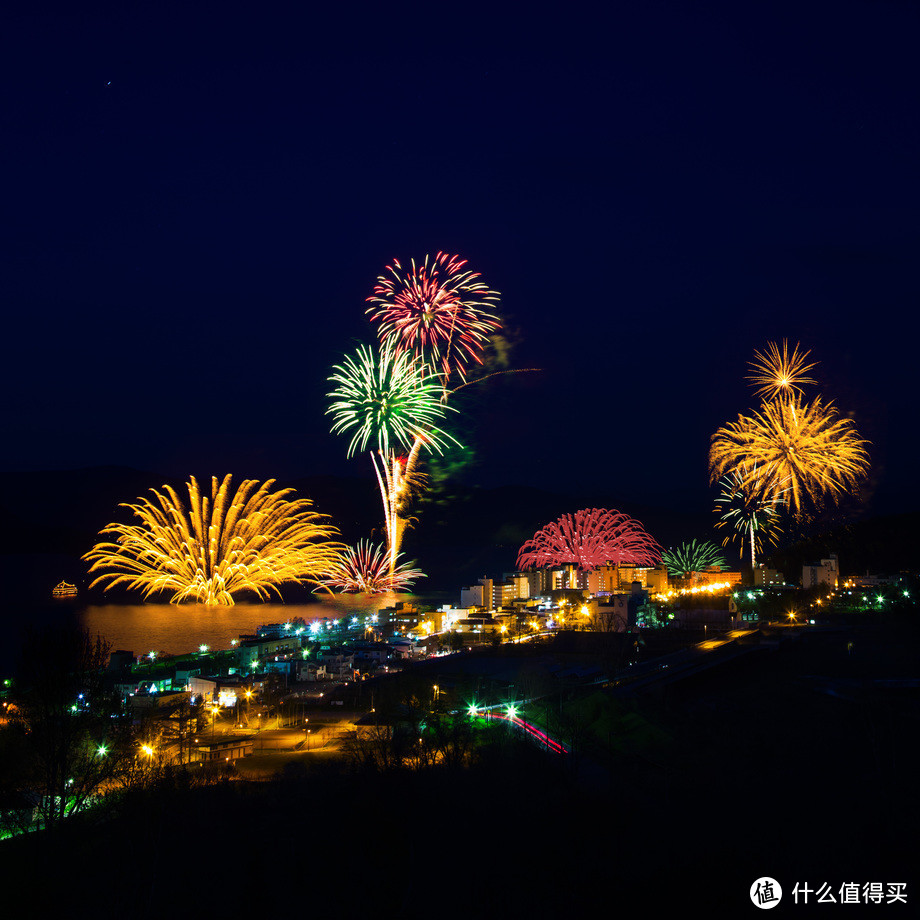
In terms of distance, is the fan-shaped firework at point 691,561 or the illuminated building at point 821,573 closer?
the illuminated building at point 821,573

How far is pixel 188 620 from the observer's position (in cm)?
6881

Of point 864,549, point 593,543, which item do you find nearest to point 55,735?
point 593,543

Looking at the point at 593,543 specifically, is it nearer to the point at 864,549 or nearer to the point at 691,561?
the point at 864,549

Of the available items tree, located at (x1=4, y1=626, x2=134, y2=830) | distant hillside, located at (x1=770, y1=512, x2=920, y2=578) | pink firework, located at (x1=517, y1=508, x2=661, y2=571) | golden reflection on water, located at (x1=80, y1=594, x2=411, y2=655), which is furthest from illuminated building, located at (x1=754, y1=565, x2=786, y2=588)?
tree, located at (x1=4, y1=626, x2=134, y2=830)

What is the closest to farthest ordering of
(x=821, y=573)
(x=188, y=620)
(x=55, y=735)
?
(x=55, y=735), (x=821, y=573), (x=188, y=620)

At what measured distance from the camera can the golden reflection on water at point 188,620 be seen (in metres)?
56.2

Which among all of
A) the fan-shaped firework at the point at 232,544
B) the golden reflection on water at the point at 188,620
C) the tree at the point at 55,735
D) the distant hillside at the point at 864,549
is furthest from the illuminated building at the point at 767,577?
the tree at the point at 55,735

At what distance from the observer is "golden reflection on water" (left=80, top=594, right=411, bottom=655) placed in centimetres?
5619

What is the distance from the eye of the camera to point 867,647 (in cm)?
3512

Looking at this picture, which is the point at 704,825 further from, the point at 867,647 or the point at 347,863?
the point at 867,647

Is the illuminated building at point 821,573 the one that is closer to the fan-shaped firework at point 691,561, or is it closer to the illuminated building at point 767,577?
the illuminated building at point 767,577

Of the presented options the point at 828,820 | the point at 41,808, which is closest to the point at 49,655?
the point at 41,808

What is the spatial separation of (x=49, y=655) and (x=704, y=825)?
11264 mm

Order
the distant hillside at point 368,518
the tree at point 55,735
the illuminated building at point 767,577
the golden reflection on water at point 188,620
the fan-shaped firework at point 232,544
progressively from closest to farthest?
the tree at point 55,735
the fan-shaped firework at point 232,544
the golden reflection on water at point 188,620
the illuminated building at point 767,577
the distant hillside at point 368,518
